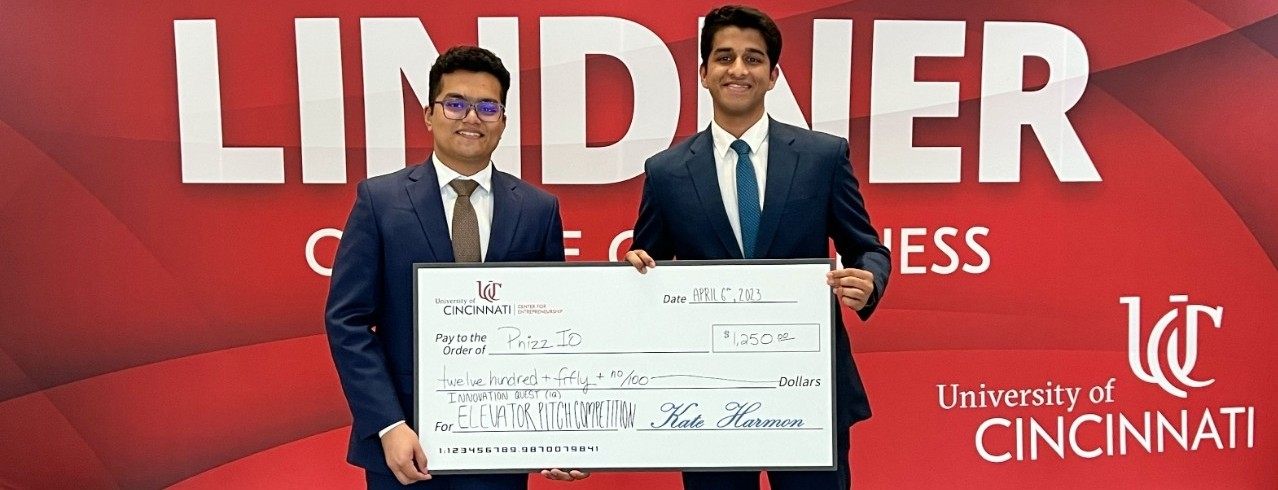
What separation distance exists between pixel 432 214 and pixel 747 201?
0.74 m

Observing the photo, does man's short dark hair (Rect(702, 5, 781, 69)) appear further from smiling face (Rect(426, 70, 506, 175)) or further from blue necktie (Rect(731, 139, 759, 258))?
smiling face (Rect(426, 70, 506, 175))

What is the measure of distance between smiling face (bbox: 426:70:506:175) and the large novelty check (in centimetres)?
30

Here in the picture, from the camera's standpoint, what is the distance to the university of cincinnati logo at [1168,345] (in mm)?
3213

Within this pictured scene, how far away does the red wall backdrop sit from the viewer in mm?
2992

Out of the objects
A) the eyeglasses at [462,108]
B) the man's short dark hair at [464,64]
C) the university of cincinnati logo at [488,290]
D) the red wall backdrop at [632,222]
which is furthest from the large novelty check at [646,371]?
the red wall backdrop at [632,222]

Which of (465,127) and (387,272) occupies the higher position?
(465,127)

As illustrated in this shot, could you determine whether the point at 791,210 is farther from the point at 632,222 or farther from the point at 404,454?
the point at 632,222

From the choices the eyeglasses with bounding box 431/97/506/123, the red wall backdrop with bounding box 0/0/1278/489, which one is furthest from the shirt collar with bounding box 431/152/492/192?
the red wall backdrop with bounding box 0/0/1278/489

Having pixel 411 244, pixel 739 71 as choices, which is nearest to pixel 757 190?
pixel 739 71

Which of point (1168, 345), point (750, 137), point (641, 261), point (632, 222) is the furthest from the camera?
point (1168, 345)

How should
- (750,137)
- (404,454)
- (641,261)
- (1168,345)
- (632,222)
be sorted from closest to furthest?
(404,454) < (641,261) < (750,137) < (632,222) < (1168,345)

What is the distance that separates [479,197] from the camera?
1979 mm

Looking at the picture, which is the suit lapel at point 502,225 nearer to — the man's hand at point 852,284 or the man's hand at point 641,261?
the man's hand at point 641,261

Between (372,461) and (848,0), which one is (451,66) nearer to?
(372,461)
